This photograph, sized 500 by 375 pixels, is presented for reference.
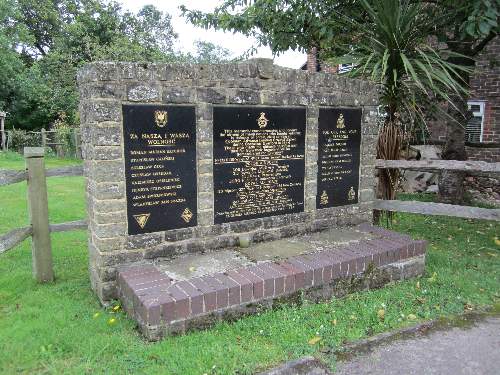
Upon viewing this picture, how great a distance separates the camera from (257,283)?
12.0ft

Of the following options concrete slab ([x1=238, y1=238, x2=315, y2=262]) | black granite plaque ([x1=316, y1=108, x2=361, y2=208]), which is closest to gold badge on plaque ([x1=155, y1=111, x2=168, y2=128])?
concrete slab ([x1=238, y1=238, x2=315, y2=262])

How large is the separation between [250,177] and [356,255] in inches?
55.8

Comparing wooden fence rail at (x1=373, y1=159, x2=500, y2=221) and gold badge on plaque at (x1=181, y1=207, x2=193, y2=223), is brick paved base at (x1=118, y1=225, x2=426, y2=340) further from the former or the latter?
wooden fence rail at (x1=373, y1=159, x2=500, y2=221)

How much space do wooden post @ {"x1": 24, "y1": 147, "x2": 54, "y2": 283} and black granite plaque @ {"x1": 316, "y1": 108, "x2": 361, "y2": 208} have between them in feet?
10.4

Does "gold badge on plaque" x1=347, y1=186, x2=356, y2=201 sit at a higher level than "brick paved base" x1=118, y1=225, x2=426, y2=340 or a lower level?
higher

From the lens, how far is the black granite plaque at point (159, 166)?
392 centimetres

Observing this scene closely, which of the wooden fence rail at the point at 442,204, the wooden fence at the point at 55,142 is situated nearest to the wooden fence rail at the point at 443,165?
the wooden fence rail at the point at 442,204

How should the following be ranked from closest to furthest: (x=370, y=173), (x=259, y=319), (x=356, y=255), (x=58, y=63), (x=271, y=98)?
(x=259, y=319) → (x=356, y=255) → (x=271, y=98) → (x=370, y=173) → (x=58, y=63)

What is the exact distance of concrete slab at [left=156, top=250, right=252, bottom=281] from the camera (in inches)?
152

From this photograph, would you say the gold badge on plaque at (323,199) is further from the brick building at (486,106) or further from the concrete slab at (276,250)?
the brick building at (486,106)

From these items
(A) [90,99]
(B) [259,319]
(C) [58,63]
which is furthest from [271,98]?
(C) [58,63]

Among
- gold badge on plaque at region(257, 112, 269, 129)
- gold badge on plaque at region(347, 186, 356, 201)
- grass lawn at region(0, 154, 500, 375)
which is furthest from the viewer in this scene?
gold badge on plaque at region(347, 186, 356, 201)

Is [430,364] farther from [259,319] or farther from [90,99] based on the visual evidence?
[90,99]

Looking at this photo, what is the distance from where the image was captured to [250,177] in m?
4.70
